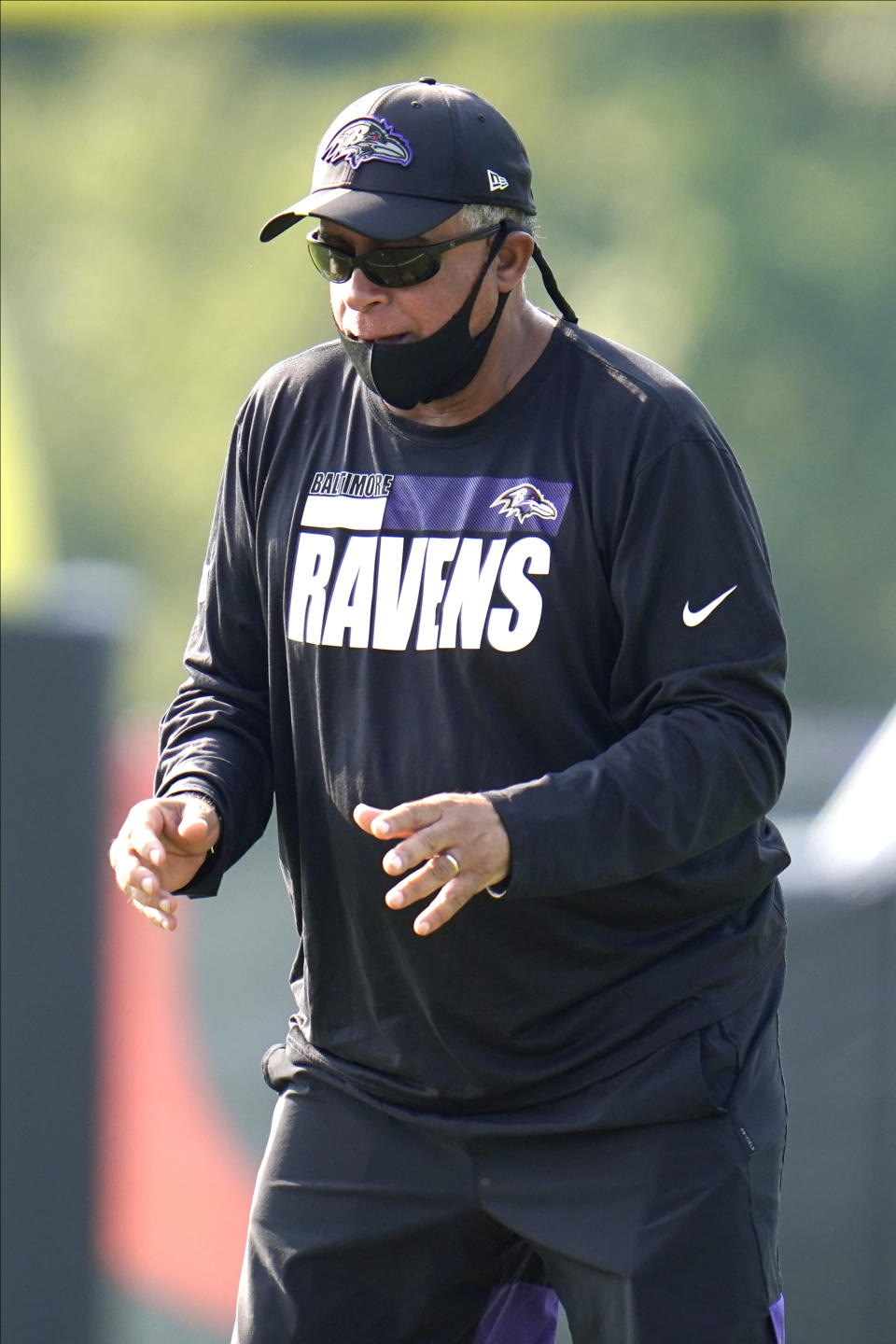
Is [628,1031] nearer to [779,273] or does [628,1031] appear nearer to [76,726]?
[76,726]

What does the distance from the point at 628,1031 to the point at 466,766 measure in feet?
1.29

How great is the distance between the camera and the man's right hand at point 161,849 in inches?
79.7

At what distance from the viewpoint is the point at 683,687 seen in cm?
199

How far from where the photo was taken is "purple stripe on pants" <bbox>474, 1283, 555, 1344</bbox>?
234cm

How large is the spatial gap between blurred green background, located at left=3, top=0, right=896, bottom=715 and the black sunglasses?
120 cm

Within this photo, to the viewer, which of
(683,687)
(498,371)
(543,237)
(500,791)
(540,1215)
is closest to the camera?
(500,791)

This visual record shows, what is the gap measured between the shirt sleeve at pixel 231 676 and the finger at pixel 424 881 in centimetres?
58

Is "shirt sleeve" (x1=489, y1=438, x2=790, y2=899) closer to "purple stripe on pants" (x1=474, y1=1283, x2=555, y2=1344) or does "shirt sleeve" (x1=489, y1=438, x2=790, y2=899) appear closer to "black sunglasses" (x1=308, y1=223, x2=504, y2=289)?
"black sunglasses" (x1=308, y1=223, x2=504, y2=289)

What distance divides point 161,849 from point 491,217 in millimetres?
929

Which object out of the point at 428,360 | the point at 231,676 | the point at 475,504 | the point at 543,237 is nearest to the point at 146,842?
the point at 231,676

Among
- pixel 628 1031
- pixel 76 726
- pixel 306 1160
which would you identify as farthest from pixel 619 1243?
pixel 76 726

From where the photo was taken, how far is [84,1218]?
2.97 meters

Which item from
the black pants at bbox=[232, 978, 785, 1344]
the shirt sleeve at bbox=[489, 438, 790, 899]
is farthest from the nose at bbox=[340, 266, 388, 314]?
the black pants at bbox=[232, 978, 785, 1344]

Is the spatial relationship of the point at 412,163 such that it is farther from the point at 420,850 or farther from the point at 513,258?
the point at 420,850
